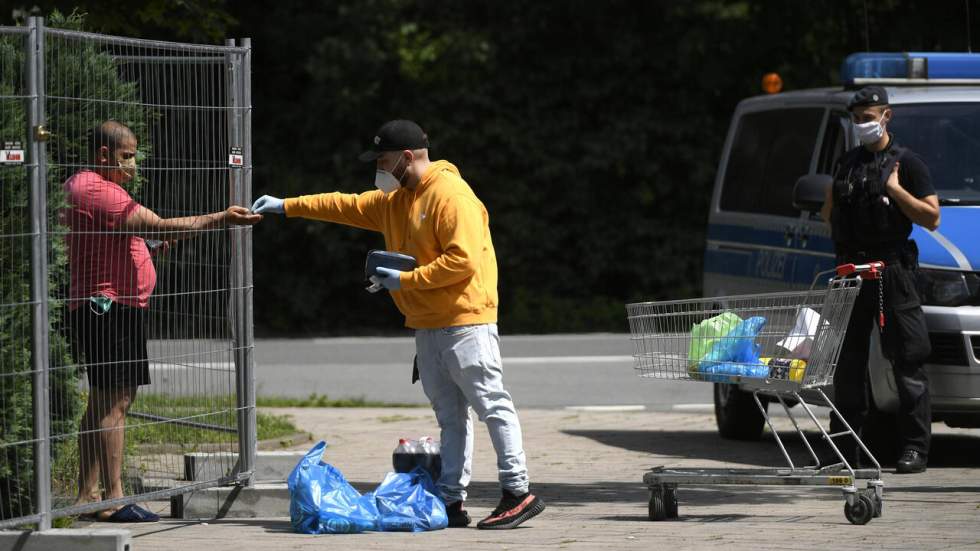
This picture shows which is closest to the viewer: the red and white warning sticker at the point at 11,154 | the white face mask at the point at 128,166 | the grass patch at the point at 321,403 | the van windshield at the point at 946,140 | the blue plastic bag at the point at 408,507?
the red and white warning sticker at the point at 11,154

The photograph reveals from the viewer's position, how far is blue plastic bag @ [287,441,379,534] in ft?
22.8

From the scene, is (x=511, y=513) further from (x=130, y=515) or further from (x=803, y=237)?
(x=803, y=237)

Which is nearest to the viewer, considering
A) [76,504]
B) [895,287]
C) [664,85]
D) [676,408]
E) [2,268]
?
[2,268]

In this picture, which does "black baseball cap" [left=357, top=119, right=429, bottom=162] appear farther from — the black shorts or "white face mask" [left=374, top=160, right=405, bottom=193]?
the black shorts

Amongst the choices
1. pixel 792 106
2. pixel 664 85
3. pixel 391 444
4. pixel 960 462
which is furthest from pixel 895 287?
pixel 664 85

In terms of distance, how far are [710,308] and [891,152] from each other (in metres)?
1.90

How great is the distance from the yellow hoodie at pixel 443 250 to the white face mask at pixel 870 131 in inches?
95.2

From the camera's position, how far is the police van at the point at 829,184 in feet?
28.3

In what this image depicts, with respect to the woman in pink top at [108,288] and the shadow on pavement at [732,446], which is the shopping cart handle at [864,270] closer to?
the shadow on pavement at [732,446]

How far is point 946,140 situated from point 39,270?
549cm

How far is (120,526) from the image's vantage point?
23.6ft

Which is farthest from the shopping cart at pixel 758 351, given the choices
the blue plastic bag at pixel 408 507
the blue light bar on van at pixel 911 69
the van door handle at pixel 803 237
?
the blue light bar on van at pixel 911 69

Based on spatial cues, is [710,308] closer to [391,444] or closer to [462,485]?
[462,485]

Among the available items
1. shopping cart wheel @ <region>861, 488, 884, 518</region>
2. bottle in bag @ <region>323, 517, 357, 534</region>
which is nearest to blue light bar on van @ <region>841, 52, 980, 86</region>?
shopping cart wheel @ <region>861, 488, 884, 518</region>
